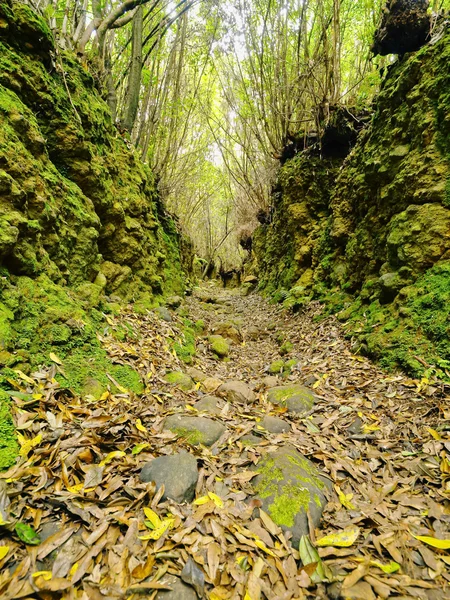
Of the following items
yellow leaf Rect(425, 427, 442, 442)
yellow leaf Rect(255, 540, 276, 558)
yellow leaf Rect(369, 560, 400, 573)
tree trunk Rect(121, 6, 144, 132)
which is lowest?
yellow leaf Rect(255, 540, 276, 558)

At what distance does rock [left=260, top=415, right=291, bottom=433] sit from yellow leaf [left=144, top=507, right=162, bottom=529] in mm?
1289

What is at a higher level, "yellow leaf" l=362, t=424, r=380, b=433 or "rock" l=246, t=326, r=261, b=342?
"yellow leaf" l=362, t=424, r=380, b=433

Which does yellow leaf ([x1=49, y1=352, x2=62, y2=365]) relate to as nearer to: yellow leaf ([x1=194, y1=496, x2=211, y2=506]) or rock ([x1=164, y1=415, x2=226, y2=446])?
rock ([x1=164, y1=415, x2=226, y2=446])

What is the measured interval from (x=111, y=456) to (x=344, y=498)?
157 centimetres

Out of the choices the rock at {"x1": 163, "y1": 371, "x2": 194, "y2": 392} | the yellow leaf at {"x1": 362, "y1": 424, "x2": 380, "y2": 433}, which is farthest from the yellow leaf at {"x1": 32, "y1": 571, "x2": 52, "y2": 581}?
the yellow leaf at {"x1": 362, "y1": 424, "x2": 380, "y2": 433}

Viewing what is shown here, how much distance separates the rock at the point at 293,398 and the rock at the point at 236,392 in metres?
0.23

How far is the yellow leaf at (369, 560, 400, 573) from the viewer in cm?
138

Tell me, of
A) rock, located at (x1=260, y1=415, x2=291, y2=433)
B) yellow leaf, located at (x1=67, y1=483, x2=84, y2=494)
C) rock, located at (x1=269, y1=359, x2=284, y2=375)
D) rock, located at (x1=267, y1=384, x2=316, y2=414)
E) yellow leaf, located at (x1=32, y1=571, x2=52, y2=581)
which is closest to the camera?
yellow leaf, located at (x1=32, y1=571, x2=52, y2=581)

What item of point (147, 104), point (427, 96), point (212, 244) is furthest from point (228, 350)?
point (212, 244)

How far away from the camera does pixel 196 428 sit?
2.41m

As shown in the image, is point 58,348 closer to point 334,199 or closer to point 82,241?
point 82,241

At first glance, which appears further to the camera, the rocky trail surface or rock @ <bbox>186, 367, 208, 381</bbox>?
rock @ <bbox>186, 367, 208, 381</bbox>

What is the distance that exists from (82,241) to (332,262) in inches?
193

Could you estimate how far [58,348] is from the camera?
2.49m
